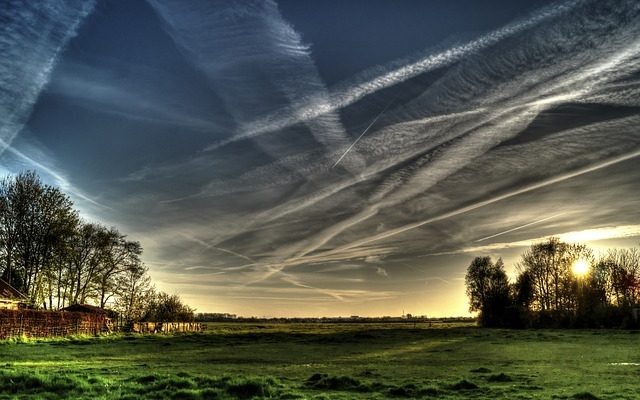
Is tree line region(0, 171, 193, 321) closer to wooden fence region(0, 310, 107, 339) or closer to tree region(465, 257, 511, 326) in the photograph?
wooden fence region(0, 310, 107, 339)

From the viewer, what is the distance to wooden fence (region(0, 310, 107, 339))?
4828cm

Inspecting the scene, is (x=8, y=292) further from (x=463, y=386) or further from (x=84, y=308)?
(x=463, y=386)

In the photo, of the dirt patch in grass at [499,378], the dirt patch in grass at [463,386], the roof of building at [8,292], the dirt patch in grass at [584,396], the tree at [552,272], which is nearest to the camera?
the dirt patch in grass at [584,396]

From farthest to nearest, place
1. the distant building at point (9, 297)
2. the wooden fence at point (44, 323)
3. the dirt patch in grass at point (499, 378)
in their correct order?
the distant building at point (9, 297), the wooden fence at point (44, 323), the dirt patch in grass at point (499, 378)

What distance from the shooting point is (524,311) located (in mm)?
95125

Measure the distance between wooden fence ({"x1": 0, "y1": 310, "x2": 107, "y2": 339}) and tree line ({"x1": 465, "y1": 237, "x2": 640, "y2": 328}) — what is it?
75.8 metres

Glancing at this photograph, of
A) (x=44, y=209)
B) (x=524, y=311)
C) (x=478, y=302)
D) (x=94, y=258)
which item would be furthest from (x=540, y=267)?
(x=44, y=209)

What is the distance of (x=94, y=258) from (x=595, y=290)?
88.1m

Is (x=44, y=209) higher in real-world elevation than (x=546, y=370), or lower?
higher

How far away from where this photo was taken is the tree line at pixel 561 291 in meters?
86.1

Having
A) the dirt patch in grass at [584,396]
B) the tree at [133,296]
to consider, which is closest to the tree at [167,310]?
the tree at [133,296]

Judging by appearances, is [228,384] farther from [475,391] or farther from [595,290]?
[595,290]

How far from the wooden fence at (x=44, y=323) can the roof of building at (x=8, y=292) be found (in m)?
7.19

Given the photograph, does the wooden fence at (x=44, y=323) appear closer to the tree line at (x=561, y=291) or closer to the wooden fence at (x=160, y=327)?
the wooden fence at (x=160, y=327)
